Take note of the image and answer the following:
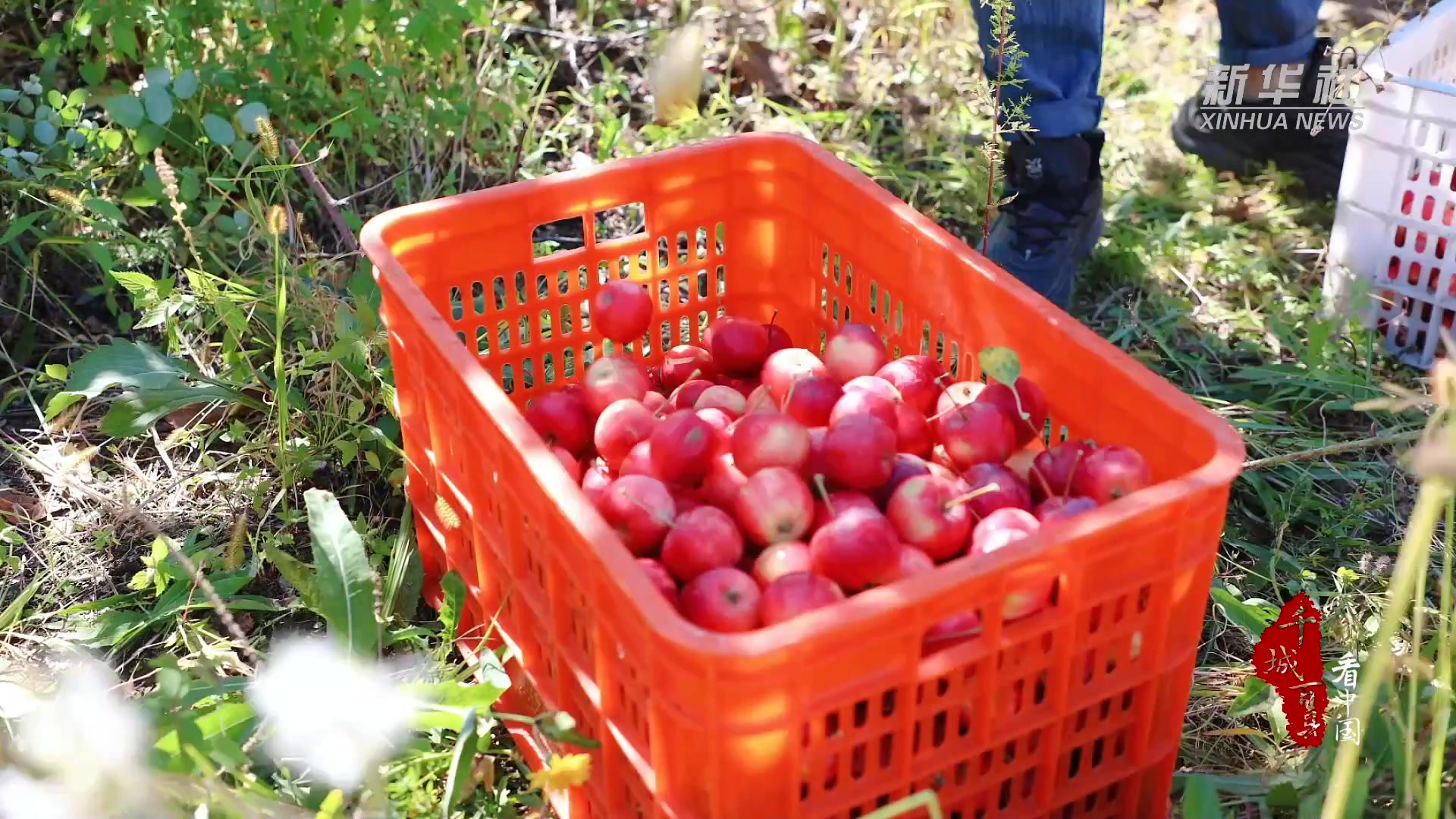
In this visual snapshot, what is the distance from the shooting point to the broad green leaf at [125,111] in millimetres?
2602

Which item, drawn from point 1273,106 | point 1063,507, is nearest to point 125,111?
point 1063,507

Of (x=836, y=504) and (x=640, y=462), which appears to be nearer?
(x=836, y=504)

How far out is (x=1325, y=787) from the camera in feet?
5.31

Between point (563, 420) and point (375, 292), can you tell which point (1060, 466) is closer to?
point (563, 420)

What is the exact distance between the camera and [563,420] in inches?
82.5

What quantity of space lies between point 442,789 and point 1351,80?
7.48ft

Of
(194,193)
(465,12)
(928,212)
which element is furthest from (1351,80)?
(194,193)

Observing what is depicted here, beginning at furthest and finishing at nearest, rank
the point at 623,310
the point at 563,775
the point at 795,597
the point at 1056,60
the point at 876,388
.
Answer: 1. the point at 1056,60
2. the point at 623,310
3. the point at 876,388
4. the point at 795,597
5. the point at 563,775

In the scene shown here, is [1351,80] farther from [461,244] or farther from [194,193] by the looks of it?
[194,193]

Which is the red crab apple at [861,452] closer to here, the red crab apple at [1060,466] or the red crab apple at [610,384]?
the red crab apple at [1060,466]

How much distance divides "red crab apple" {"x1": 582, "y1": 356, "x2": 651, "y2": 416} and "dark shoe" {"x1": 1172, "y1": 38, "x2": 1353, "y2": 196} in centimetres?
174

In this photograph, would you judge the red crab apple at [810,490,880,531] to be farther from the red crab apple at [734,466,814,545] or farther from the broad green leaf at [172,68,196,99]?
the broad green leaf at [172,68,196,99]

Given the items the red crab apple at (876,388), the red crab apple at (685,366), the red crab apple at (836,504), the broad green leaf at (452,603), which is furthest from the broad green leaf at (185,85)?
the red crab apple at (836,504)

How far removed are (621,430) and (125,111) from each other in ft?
4.10
